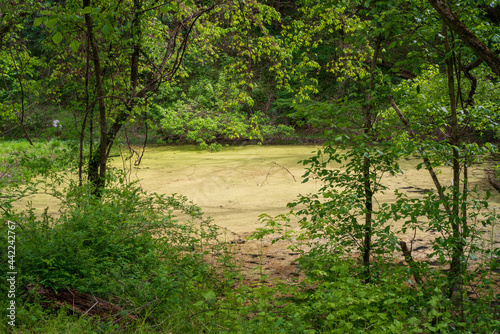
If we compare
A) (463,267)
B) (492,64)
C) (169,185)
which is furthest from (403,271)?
(169,185)

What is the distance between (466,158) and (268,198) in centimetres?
439

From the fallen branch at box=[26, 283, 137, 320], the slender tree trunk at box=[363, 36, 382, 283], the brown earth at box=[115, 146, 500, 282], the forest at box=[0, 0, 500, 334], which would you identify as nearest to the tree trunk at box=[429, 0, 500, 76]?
the forest at box=[0, 0, 500, 334]

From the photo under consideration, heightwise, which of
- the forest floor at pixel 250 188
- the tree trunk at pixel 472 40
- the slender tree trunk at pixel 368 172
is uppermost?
the tree trunk at pixel 472 40

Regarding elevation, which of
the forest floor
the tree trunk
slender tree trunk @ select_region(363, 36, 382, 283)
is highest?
the tree trunk

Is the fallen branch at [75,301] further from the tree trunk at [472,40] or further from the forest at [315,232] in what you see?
the tree trunk at [472,40]

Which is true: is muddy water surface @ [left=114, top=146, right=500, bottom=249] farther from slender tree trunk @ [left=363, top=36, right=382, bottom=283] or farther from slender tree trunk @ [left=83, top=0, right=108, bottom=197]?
slender tree trunk @ [left=363, top=36, right=382, bottom=283]

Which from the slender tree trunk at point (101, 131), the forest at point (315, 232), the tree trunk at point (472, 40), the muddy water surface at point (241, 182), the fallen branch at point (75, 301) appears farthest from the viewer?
the muddy water surface at point (241, 182)

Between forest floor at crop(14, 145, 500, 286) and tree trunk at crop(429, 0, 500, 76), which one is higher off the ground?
tree trunk at crop(429, 0, 500, 76)

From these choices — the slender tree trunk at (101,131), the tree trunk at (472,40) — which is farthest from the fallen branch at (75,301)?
the tree trunk at (472,40)

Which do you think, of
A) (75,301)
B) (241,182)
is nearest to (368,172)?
(75,301)

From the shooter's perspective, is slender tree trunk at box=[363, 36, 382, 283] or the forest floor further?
the forest floor

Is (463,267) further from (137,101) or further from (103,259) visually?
(137,101)

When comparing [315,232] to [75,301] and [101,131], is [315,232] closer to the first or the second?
[75,301]

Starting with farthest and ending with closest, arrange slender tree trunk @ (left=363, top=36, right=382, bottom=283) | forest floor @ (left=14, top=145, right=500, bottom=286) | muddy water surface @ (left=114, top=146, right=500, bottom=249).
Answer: muddy water surface @ (left=114, top=146, right=500, bottom=249) < forest floor @ (left=14, top=145, right=500, bottom=286) < slender tree trunk @ (left=363, top=36, right=382, bottom=283)
